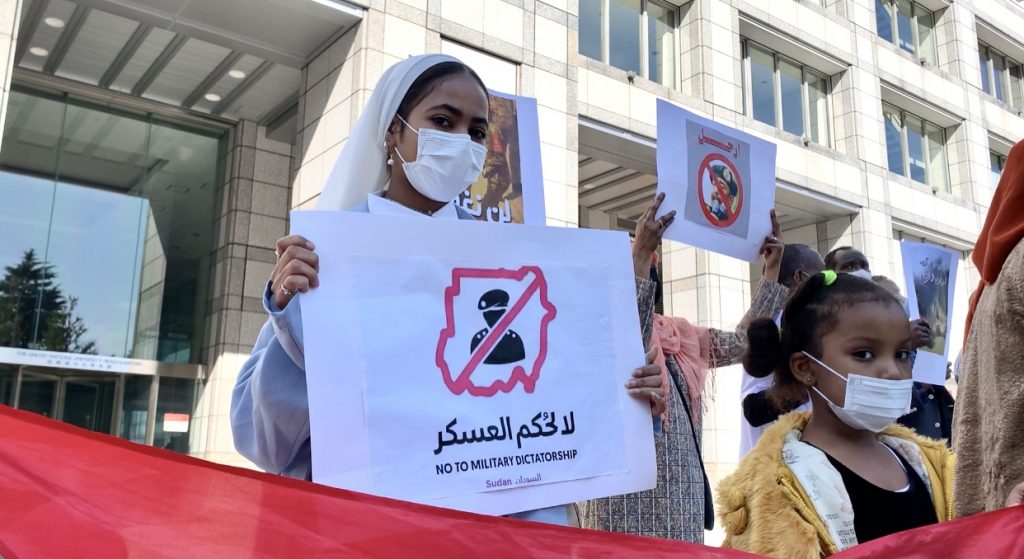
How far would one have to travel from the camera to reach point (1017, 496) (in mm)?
1338

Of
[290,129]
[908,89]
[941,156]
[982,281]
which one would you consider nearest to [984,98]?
[941,156]

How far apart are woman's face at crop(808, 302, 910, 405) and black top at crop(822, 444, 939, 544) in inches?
10.1

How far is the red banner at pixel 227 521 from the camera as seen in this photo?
3.87ft

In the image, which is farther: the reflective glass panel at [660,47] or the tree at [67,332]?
the reflective glass panel at [660,47]

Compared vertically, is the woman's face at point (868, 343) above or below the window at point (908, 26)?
below

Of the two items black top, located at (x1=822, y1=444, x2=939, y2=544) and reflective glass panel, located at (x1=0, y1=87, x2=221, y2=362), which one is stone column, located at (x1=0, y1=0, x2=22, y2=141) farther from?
black top, located at (x1=822, y1=444, x2=939, y2=544)

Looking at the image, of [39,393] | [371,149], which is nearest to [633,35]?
[39,393]

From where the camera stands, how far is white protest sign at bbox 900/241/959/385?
15.7 feet

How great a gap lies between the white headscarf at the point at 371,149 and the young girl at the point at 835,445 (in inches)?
49.5

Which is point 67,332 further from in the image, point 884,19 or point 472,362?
point 884,19

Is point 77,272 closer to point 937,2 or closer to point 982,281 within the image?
point 982,281

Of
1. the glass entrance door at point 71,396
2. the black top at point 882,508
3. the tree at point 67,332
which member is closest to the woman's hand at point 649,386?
the black top at point 882,508

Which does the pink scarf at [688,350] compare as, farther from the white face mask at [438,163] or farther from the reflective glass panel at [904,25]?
the reflective glass panel at [904,25]

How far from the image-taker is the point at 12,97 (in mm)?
10969
